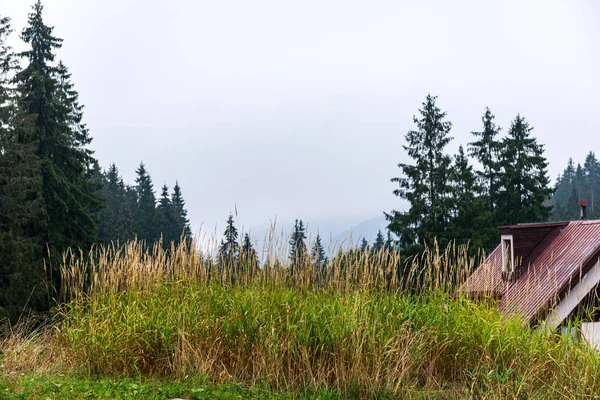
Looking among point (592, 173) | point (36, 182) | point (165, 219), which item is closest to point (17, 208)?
point (36, 182)

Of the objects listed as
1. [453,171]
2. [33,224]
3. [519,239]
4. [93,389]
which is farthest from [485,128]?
[93,389]

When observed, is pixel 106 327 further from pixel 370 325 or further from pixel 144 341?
pixel 370 325

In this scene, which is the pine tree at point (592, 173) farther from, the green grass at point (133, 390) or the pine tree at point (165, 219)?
the green grass at point (133, 390)

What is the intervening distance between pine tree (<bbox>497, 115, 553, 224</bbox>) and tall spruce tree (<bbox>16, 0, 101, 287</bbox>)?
2458 centimetres

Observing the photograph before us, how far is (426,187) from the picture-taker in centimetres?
2986

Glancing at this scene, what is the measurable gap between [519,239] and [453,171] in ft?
51.1

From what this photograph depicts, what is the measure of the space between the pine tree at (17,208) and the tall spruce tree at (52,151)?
0.76m

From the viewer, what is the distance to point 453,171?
30.1 m

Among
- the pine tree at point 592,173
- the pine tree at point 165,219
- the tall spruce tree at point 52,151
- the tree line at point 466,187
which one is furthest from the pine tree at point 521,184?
the pine tree at point 592,173

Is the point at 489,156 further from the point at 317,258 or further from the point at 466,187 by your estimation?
the point at 317,258

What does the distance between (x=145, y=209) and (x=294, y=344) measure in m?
56.1

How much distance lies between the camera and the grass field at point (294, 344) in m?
5.59

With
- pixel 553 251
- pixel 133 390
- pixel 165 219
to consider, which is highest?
pixel 165 219

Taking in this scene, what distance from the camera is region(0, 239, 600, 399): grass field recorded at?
Result: 18.4ft
